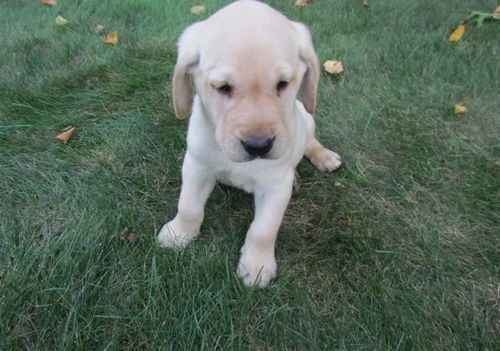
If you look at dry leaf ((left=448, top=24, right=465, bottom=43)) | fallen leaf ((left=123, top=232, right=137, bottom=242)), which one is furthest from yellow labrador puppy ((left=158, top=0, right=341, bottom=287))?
dry leaf ((left=448, top=24, right=465, bottom=43))

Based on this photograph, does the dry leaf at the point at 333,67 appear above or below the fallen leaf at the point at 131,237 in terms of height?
above

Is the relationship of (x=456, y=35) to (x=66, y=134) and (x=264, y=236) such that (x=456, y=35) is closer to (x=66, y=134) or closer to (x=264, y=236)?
(x=264, y=236)

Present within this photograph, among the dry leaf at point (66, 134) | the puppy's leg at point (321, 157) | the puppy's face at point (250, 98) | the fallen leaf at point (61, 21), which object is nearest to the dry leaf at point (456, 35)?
the puppy's leg at point (321, 157)

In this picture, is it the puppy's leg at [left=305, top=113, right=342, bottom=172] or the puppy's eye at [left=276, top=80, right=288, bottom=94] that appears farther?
the puppy's leg at [left=305, top=113, right=342, bottom=172]

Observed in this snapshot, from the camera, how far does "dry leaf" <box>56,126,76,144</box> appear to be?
3.10 m

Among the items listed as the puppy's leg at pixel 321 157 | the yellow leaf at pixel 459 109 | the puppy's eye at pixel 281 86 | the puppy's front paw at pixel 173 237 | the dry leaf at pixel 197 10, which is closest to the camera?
the puppy's eye at pixel 281 86

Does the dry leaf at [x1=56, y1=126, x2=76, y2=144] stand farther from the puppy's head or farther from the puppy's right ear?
the puppy's head

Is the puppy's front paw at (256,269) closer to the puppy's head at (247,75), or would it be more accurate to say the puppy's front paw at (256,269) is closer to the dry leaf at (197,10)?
the puppy's head at (247,75)

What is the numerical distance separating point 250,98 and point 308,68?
1.60 feet

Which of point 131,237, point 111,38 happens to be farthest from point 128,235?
point 111,38

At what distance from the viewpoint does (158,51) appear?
398 cm

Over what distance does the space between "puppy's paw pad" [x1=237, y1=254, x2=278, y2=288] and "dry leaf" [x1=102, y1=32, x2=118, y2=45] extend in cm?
257

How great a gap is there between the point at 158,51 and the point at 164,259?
7.46ft

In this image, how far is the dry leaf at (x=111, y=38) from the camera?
4.05m
